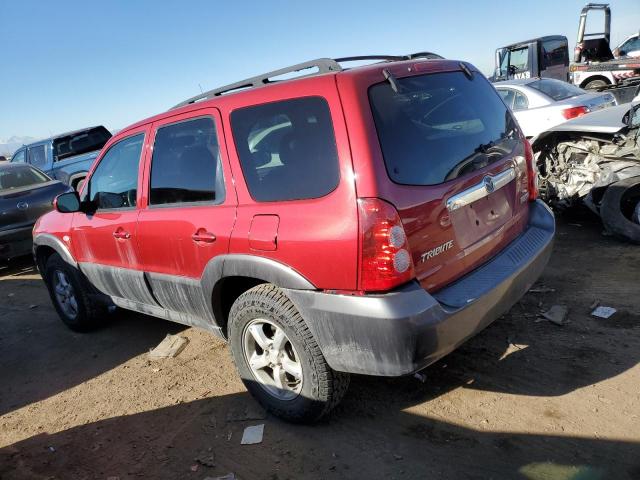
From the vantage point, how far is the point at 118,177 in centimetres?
381

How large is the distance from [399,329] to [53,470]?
7.32 ft

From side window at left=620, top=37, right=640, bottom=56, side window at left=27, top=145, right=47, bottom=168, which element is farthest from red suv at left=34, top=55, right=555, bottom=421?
side window at left=620, top=37, right=640, bottom=56

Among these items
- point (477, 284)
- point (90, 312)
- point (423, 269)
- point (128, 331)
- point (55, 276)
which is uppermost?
point (423, 269)

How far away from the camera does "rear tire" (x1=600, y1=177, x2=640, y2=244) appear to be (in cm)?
480

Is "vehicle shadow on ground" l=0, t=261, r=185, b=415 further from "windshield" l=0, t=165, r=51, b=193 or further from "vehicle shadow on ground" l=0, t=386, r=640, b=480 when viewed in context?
"windshield" l=0, t=165, r=51, b=193

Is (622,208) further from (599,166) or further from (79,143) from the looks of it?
(79,143)

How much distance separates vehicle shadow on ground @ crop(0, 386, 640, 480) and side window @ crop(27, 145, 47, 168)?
10723 millimetres

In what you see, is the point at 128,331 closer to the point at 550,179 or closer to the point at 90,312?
the point at 90,312

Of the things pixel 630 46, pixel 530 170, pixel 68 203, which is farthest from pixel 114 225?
pixel 630 46

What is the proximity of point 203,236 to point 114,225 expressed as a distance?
46.9 inches

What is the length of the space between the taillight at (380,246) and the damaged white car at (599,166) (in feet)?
12.1

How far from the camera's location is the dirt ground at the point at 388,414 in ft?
8.06

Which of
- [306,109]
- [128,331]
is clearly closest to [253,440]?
[306,109]

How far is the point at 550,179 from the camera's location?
5.90 m
